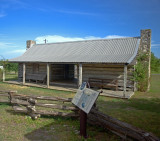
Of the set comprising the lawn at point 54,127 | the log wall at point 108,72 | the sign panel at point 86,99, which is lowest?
the lawn at point 54,127

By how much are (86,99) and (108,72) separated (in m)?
9.53

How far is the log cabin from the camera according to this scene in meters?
12.5

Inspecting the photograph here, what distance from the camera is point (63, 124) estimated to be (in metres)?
5.67

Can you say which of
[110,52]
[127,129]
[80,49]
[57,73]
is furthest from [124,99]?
[57,73]

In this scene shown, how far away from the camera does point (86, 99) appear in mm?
4508

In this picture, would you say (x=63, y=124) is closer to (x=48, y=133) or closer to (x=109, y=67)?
(x=48, y=133)

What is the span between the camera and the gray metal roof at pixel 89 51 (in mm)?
12533

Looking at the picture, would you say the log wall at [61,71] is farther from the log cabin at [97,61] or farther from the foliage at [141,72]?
the foliage at [141,72]

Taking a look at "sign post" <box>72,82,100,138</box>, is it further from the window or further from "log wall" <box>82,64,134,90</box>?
the window

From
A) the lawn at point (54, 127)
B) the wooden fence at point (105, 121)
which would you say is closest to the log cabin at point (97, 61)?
the lawn at point (54, 127)

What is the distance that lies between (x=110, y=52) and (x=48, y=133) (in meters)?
10.4

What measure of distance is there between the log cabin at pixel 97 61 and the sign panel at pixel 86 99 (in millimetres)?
6232

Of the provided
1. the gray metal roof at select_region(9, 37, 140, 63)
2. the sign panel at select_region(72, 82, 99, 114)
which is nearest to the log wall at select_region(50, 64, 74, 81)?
the gray metal roof at select_region(9, 37, 140, 63)

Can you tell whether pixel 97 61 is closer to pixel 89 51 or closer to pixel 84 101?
pixel 89 51
